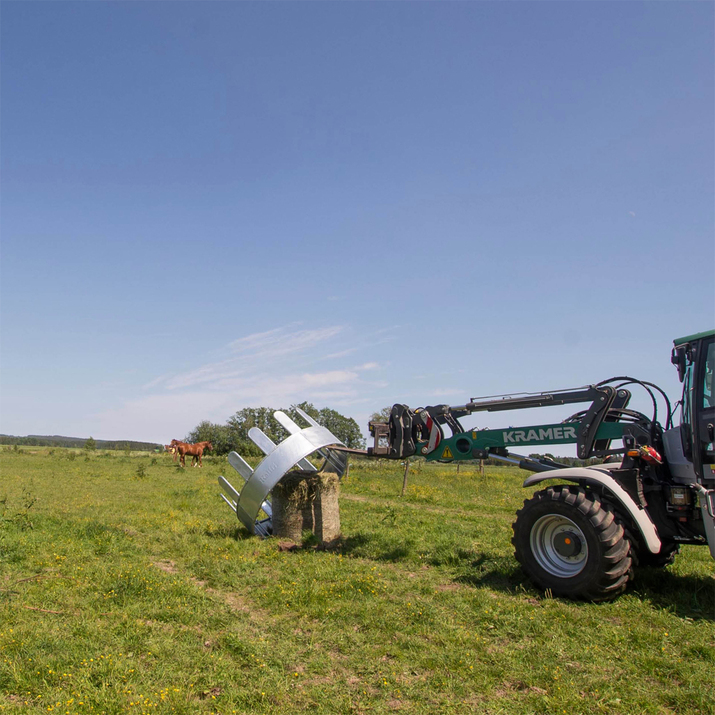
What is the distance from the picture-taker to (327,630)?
6391 millimetres

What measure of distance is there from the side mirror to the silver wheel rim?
2.49 metres

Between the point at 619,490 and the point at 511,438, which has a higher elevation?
the point at 511,438

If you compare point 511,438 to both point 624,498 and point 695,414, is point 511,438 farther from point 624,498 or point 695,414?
point 695,414

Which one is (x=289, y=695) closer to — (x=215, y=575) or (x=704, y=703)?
(x=704, y=703)

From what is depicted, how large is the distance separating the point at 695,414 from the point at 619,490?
53.1 inches

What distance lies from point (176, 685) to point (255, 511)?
17.5 feet

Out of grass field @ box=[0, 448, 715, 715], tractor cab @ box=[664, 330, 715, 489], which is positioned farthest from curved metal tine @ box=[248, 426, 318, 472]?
tractor cab @ box=[664, 330, 715, 489]

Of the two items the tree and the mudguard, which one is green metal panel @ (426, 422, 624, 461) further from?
the tree

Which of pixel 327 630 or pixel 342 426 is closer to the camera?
pixel 327 630

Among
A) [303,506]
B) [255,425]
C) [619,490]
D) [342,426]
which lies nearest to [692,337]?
[619,490]

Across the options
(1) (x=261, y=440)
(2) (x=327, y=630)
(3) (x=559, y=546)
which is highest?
(1) (x=261, y=440)

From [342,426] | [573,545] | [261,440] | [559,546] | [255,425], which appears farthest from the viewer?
[342,426]

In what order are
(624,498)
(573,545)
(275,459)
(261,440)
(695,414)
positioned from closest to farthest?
(695,414) → (624,498) → (573,545) → (275,459) → (261,440)

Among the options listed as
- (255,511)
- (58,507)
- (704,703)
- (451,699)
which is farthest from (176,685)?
(58,507)
